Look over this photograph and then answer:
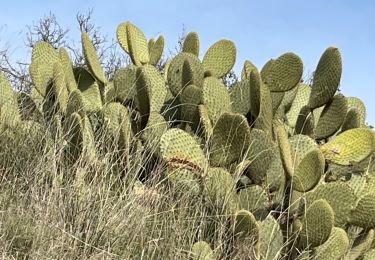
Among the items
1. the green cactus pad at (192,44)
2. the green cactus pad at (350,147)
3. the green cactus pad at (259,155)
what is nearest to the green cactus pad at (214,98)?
the green cactus pad at (259,155)

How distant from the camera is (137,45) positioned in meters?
4.12

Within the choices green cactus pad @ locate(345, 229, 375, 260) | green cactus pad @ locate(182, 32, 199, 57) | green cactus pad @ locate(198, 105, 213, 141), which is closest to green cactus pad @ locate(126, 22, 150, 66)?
green cactus pad @ locate(182, 32, 199, 57)

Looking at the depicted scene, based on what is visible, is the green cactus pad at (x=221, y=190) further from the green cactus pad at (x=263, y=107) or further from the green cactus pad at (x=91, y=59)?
the green cactus pad at (x=91, y=59)

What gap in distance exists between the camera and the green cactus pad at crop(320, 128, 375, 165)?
3.59 metres

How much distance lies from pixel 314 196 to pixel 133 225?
851 millimetres

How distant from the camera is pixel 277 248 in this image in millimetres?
3041

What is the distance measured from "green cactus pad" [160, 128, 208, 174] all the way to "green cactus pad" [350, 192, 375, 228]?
0.79m

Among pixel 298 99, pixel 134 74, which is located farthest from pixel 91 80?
pixel 298 99

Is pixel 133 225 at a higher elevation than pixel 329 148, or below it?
below

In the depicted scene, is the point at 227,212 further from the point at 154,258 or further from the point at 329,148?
the point at 329,148

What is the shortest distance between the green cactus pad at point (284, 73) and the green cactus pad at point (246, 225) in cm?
97

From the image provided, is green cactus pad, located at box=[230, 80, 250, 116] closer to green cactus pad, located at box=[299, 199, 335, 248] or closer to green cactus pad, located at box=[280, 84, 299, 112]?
green cactus pad, located at box=[280, 84, 299, 112]

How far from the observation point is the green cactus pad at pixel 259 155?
3.25m

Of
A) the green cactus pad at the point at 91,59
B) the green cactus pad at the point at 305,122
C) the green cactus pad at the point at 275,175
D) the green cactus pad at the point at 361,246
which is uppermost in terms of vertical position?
the green cactus pad at the point at 91,59
